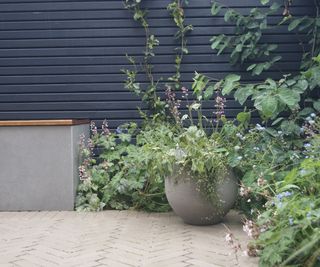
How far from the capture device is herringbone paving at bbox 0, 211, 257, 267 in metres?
2.63

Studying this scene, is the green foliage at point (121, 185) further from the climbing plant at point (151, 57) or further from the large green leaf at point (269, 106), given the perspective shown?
the large green leaf at point (269, 106)

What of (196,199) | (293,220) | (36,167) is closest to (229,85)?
(196,199)

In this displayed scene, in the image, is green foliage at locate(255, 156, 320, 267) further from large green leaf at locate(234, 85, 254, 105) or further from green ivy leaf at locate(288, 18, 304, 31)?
green ivy leaf at locate(288, 18, 304, 31)

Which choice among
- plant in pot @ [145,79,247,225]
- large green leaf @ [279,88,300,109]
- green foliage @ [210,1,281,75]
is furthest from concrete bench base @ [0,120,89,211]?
large green leaf @ [279,88,300,109]

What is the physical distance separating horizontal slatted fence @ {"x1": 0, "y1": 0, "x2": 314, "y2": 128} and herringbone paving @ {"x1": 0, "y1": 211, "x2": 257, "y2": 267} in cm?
130

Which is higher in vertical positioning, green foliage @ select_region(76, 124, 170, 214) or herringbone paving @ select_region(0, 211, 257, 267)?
green foliage @ select_region(76, 124, 170, 214)

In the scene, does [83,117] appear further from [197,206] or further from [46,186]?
[197,206]

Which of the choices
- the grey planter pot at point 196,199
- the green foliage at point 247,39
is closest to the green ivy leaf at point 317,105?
the green foliage at point 247,39

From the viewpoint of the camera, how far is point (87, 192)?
13.8 ft

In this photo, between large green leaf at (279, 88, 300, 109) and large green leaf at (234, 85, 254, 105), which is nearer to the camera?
large green leaf at (279, 88, 300, 109)

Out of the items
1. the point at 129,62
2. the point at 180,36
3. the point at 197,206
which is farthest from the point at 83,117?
the point at 197,206

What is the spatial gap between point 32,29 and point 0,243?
8.62 ft

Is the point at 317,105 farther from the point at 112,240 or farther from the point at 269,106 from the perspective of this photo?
the point at 112,240

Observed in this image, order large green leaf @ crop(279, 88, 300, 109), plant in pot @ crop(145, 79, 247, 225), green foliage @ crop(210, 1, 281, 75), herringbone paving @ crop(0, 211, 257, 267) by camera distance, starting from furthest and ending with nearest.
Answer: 1. green foliage @ crop(210, 1, 281, 75)
2. large green leaf @ crop(279, 88, 300, 109)
3. plant in pot @ crop(145, 79, 247, 225)
4. herringbone paving @ crop(0, 211, 257, 267)
